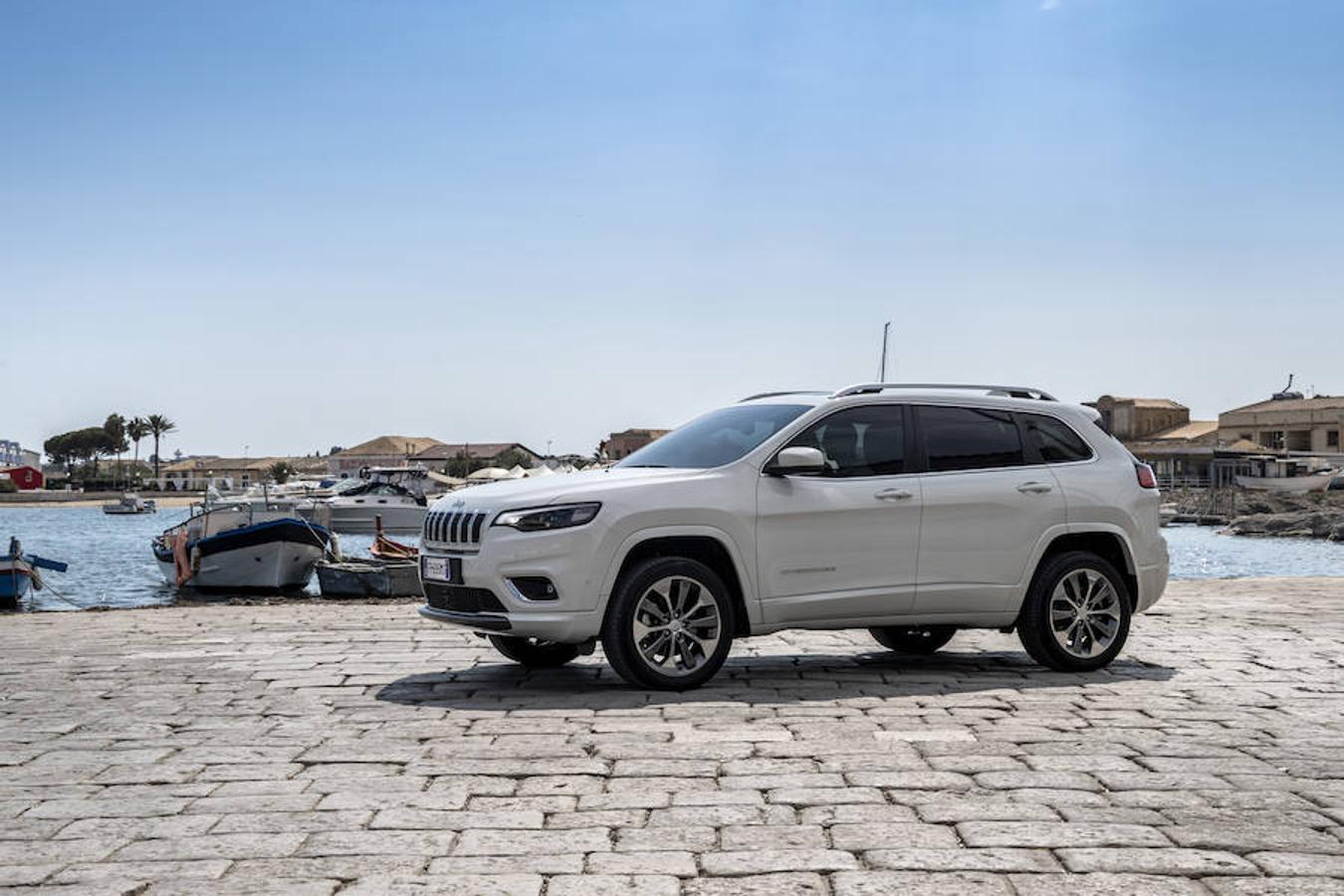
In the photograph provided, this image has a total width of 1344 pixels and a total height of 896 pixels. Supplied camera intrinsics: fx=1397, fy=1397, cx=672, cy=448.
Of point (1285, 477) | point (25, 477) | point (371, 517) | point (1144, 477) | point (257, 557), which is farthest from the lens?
point (25, 477)

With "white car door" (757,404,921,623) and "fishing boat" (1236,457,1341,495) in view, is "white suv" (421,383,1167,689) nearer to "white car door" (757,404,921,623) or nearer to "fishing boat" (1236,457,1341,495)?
"white car door" (757,404,921,623)

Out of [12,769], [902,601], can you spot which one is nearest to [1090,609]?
[902,601]

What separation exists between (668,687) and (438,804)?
9.74 ft

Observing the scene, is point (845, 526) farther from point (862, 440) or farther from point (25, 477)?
point (25, 477)

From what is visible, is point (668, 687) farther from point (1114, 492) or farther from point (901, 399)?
point (1114, 492)

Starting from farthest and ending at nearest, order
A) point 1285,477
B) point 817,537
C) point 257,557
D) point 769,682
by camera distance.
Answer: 1. point 1285,477
2. point 257,557
3. point 769,682
4. point 817,537

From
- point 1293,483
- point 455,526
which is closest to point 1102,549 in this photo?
point 455,526

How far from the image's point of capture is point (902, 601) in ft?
28.8

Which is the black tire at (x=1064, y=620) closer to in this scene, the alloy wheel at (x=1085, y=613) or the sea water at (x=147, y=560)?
the alloy wheel at (x=1085, y=613)

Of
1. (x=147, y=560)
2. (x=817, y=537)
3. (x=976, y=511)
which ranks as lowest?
(x=147, y=560)

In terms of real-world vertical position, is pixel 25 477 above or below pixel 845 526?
above

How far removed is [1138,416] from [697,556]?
133m

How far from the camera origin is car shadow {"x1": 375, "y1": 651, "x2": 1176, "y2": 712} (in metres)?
7.99

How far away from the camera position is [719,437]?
29.6 ft
